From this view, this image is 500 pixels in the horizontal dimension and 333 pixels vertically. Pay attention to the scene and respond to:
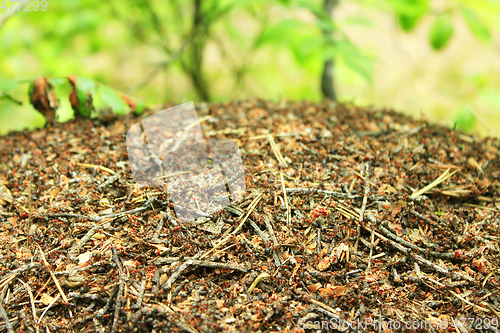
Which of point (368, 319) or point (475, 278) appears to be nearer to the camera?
point (368, 319)

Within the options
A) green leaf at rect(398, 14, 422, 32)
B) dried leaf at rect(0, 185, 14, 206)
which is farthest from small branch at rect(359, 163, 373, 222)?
dried leaf at rect(0, 185, 14, 206)

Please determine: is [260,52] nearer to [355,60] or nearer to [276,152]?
[355,60]

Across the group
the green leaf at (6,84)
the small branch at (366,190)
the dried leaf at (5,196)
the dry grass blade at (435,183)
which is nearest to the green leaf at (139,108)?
the green leaf at (6,84)

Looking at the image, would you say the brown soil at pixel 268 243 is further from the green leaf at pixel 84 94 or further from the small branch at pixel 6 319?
the green leaf at pixel 84 94

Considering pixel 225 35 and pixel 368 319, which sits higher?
pixel 225 35

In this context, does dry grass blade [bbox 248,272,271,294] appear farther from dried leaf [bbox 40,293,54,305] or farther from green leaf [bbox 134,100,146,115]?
green leaf [bbox 134,100,146,115]

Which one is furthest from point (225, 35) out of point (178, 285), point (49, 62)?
point (178, 285)

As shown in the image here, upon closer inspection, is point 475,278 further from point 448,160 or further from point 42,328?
point 42,328
